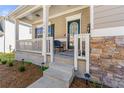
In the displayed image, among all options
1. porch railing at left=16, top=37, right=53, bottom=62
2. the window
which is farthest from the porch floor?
the window

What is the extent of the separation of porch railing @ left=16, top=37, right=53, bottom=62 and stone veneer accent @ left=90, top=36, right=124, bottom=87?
228 centimetres

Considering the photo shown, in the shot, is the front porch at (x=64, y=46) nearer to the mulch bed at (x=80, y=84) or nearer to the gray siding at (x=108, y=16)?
the mulch bed at (x=80, y=84)

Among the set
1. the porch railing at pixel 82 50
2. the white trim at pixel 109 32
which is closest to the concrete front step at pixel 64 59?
the porch railing at pixel 82 50

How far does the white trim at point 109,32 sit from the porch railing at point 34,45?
92.3 inches

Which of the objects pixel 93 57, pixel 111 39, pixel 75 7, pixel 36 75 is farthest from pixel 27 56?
pixel 111 39

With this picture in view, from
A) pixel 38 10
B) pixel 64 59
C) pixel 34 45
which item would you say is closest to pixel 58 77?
pixel 64 59

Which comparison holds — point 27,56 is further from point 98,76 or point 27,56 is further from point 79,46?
point 98,76

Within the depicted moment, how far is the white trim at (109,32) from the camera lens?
390cm

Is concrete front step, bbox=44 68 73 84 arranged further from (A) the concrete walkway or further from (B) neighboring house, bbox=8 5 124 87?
(B) neighboring house, bbox=8 5 124 87

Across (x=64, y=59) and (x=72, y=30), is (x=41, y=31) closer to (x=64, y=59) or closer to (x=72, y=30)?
(x=72, y=30)

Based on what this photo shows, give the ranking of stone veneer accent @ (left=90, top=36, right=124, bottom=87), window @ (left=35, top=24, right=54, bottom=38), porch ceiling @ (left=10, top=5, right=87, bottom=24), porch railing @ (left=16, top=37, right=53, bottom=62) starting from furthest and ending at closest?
window @ (left=35, top=24, right=54, bottom=38) < porch ceiling @ (left=10, top=5, right=87, bottom=24) < porch railing @ (left=16, top=37, right=53, bottom=62) < stone veneer accent @ (left=90, top=36, right=124, bottom=87)

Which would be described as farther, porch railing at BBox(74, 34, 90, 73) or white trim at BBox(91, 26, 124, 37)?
porch railing at BBox(74, 34, 90, 73)

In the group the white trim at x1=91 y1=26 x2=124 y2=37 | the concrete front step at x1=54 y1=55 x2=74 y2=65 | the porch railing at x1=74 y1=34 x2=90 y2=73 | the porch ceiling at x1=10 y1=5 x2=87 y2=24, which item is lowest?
the concrete front step at x1=54 y1=55 x2=74 y2=65

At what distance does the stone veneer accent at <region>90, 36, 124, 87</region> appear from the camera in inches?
153
